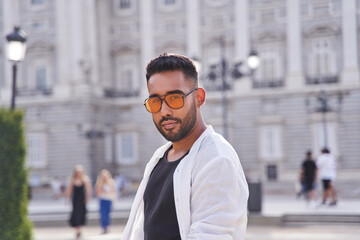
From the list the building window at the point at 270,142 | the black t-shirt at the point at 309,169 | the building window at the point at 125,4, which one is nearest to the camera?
the black t-shirt at the point at 309,169

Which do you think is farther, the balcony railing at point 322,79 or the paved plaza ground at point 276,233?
the balcony railing at point 322,79

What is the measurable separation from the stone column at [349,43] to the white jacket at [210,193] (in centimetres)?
2940

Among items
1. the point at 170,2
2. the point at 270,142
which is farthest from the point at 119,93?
the point at 270,142

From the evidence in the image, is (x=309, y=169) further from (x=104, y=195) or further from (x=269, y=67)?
(x=269, y=67)

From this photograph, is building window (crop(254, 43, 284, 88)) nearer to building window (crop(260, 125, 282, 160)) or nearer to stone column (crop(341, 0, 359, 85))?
building window (crop(260, 125, 282, 160))

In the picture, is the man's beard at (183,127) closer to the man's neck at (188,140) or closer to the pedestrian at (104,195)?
the man's neck at (188,140)

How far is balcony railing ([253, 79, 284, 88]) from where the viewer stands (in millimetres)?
31953

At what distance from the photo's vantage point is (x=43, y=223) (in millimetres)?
14305

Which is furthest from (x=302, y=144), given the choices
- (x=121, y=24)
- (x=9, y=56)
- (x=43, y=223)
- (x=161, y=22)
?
(x=9, y=56)

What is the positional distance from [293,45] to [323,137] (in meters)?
5.69

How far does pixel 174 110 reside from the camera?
2.25 m

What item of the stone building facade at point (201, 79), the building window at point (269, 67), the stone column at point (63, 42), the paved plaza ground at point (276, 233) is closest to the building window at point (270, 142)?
Answer: the stone building facade at point (201, 79)

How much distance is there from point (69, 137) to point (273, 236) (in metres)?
23.3

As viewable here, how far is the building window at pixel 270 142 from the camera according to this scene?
3170cm
